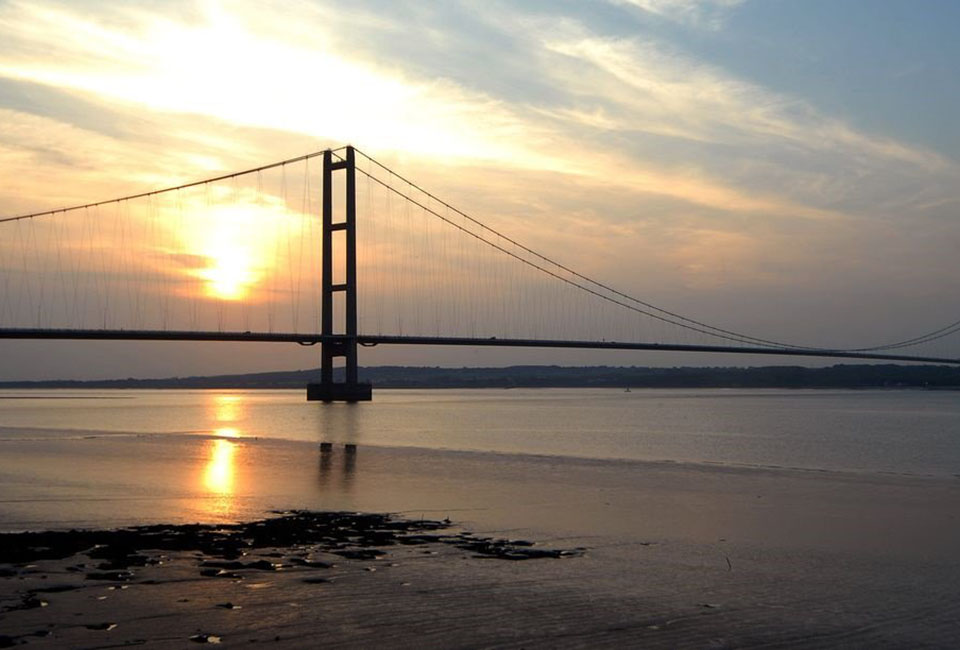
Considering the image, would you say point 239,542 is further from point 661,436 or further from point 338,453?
point 661,436

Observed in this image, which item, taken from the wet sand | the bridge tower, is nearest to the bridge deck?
the bridge tower

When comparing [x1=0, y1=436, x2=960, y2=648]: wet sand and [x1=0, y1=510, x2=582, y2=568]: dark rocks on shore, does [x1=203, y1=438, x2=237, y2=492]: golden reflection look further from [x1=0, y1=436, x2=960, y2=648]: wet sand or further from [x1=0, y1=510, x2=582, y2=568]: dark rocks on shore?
[x1=0, y1=510, x2=582, y2=568]: dark rocks on shore

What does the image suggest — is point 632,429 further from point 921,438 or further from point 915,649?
point 915,649

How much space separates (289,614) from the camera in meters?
7.14

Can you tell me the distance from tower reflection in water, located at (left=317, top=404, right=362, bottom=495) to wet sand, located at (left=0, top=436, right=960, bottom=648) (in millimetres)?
211

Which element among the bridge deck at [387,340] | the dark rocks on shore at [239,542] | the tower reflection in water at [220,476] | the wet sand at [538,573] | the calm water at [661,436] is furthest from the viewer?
the bridge deck at [387,340]

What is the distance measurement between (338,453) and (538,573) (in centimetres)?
1789

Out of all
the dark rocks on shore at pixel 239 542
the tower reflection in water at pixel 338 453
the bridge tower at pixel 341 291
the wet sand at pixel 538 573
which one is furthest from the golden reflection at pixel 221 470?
the bridge tower at pixel 341 291

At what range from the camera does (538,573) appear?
29.3 feet

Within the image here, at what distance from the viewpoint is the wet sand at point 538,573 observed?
22.3 ft

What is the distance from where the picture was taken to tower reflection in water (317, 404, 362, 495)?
18.0 m

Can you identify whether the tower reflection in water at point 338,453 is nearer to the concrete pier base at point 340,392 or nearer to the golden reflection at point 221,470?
the golden reflection at point 221,470

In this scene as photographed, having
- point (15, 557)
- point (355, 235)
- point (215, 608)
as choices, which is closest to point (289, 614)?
point (215, 608)

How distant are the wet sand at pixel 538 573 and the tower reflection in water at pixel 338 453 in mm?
211
